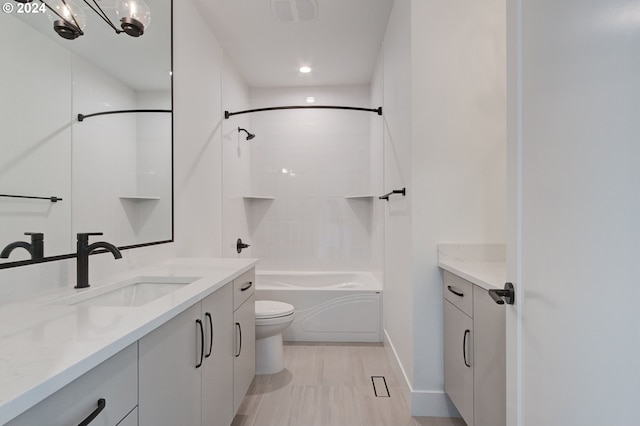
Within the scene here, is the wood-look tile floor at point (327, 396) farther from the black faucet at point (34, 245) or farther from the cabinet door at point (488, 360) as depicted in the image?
the black faucet at point (34, 245)

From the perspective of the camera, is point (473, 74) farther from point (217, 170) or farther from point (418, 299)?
point (217, 170)

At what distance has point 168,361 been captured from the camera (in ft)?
3.22

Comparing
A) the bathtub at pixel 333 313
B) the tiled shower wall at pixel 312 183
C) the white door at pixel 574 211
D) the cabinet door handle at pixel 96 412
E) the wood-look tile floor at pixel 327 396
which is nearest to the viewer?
the white door at pixel 574 211

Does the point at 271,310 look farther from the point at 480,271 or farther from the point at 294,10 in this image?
the point at 294,10

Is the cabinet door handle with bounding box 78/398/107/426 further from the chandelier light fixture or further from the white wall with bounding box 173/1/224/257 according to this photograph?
the white wall with bounding box 173/1/224/257

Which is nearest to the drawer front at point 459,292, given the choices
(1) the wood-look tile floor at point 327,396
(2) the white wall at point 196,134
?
(1) the wood-look tile floor at point 327,396

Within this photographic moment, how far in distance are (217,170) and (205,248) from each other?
68 centimetres

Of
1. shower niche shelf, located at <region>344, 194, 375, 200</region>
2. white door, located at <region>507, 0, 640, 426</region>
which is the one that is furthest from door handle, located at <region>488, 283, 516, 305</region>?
shower niche shelf, located at <region>344, 194, 375, 200</region>

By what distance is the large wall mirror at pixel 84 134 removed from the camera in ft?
3.45

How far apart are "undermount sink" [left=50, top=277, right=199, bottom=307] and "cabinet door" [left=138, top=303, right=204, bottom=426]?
0.35 metres

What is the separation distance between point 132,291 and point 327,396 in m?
1.34

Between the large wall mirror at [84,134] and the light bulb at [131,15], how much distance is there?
9 cm

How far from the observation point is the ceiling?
230cm

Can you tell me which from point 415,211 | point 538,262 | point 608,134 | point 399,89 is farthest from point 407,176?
point 608,134
